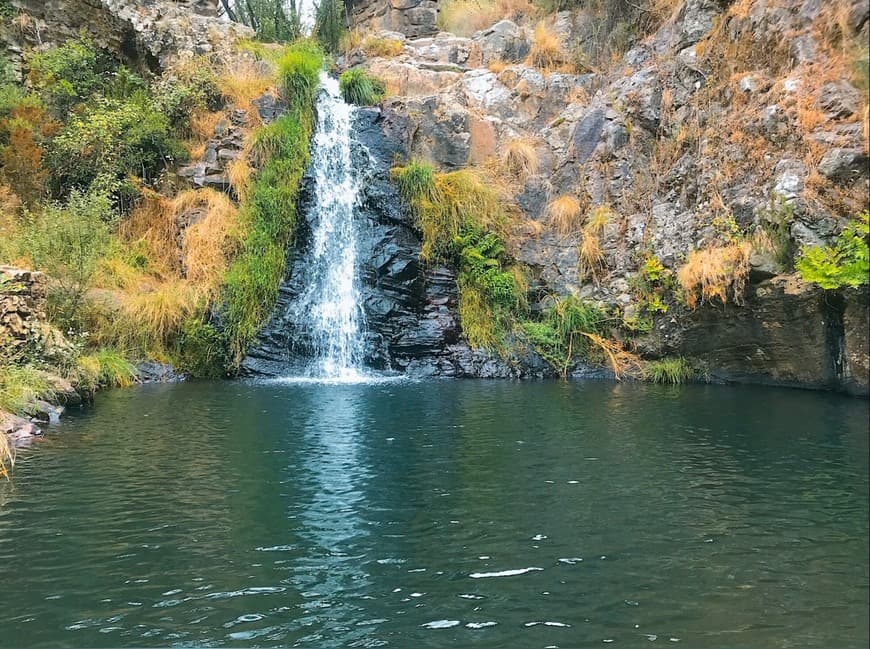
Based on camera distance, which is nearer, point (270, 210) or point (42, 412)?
point (42, 412)

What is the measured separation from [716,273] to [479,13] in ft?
50.1

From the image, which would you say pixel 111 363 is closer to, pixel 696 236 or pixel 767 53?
pixel 696 236

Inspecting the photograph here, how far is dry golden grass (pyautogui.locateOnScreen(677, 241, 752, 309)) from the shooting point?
37.9 feet

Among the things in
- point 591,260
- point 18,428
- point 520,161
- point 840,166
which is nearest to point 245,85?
point 520,161

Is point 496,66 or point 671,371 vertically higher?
point 496,66

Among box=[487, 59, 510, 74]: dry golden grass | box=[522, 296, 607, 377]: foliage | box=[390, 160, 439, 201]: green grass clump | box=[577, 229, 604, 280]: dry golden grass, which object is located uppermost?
box=[487, 59, 510, 74]: dry golden grass

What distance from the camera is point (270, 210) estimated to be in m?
15.5

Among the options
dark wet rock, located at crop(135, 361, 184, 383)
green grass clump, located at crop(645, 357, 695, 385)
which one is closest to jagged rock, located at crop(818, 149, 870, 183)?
green grass clump, located at crop(645, 357, 695, 385)

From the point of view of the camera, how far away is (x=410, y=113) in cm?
1798

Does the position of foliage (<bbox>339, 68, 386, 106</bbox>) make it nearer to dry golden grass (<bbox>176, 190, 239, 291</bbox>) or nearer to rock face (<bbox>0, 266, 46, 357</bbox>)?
dry golden grass (<bbox>176, 190, 239, 291</bbox>)

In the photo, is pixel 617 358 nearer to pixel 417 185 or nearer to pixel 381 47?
pixel 417 185

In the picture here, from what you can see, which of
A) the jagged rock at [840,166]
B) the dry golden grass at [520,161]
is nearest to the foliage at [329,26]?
the dry golden grass at [520,161]

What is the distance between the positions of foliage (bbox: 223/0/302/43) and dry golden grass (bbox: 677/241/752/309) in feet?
54.1

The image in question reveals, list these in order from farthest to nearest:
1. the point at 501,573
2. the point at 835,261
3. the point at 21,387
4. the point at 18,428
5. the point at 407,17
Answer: the point at 407,17 → the point at 835,261 → the point at 21,387 → the point at 18,428 → the point at 501,573
